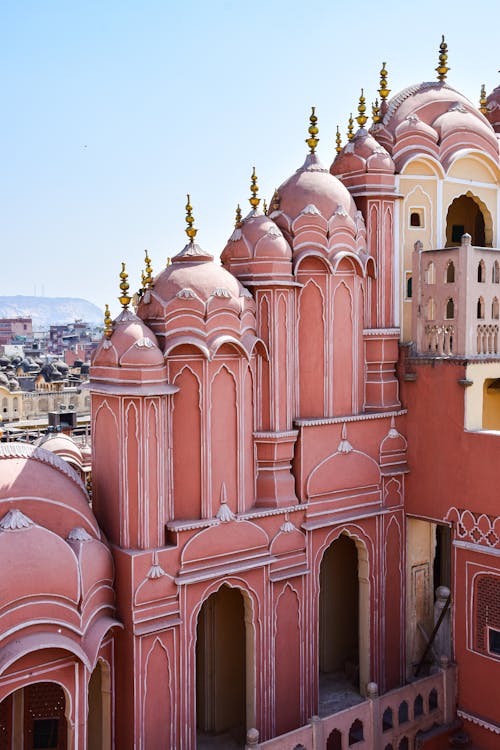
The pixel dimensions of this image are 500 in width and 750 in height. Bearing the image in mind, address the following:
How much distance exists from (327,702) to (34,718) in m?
4.70

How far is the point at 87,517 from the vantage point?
9.34 meters

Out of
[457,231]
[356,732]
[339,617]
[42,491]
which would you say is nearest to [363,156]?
[457,231]

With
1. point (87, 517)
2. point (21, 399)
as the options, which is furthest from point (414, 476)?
point (21, 399)

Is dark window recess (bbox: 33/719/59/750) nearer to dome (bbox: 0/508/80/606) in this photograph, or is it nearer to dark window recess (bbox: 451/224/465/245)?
dome (bbox: 0/508/80/606)

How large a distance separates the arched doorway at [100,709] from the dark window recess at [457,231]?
10202 mm

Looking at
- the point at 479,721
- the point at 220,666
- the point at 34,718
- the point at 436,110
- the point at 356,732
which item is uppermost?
the point at 436,110

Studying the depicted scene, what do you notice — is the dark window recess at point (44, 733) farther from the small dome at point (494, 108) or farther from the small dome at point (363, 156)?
the small dome at point (494, 108)

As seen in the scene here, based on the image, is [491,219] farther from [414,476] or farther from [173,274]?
[173,274]

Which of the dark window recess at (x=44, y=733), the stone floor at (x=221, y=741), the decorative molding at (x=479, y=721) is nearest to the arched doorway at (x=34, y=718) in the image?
the dark window recess at (x=44, y=733)

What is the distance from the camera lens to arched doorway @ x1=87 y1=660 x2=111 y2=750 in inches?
376

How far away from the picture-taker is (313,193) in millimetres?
11578

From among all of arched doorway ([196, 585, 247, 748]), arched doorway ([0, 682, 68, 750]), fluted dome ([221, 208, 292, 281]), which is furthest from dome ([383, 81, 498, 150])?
arched doorway ([0, 682, 68, 750])

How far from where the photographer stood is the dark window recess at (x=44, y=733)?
1055cm

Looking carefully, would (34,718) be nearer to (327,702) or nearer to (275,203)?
(327,702)
